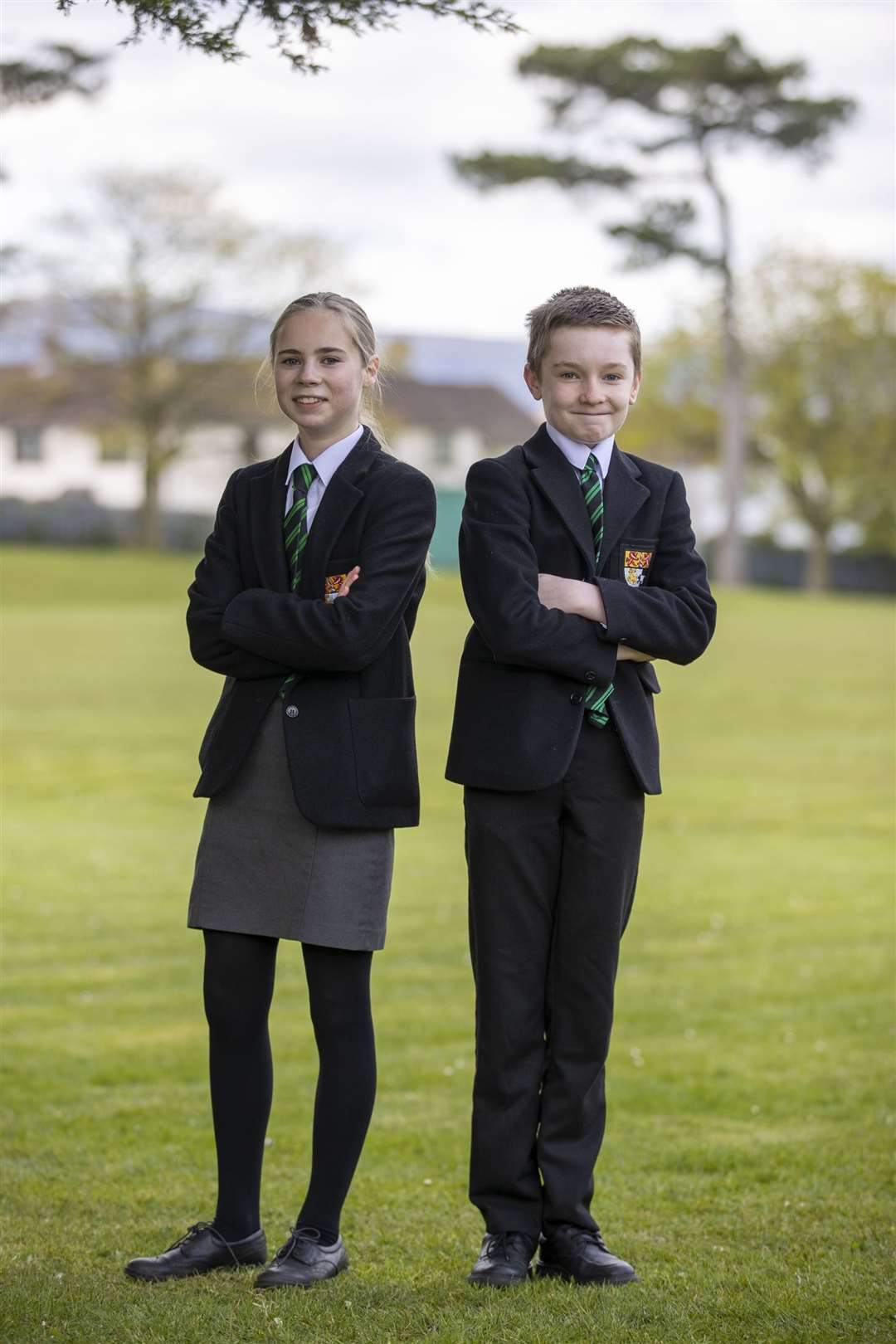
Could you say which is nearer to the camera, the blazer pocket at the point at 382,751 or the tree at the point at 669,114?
the blazer pocket at the point at 382,751

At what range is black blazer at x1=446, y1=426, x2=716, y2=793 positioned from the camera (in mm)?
3475

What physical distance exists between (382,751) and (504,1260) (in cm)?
105

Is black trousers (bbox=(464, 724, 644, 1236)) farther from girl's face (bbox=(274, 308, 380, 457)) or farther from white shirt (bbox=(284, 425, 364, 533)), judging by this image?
girl's face (bbox=(274, 308, 380, 457))

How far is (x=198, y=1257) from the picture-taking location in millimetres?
3670

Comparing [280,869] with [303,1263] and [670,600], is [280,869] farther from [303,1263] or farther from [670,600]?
[670,600]

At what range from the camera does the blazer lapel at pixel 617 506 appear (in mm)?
3602

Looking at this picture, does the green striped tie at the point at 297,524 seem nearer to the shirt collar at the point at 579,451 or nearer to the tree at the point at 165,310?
the shirt collar at the point at 579,451

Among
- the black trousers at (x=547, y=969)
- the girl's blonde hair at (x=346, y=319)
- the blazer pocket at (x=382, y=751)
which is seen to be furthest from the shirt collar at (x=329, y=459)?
the black trousers at (x=547, y=969)

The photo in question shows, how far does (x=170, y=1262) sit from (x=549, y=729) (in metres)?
1.36

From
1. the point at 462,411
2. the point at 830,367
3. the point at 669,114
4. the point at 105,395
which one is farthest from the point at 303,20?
the point at 462,411

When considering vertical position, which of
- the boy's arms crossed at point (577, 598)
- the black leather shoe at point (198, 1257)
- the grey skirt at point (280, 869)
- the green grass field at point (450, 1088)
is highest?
the boy's arms crossed at point (577, 598)

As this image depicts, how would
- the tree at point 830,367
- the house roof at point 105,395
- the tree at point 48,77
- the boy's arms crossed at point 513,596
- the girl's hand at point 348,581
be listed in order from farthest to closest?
the tree at point 830,367 < the house roof at point 105,395 < the tree at point 48,77 < the girl's hand at point 348,581 < the boy's arms crossed at point 513,596

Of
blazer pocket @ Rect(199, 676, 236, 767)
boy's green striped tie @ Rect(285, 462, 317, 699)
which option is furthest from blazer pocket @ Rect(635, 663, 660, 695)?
blazer pocket @ Rect(199, 676, 236, 767)

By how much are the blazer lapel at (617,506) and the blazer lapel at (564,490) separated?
0.03 meters
